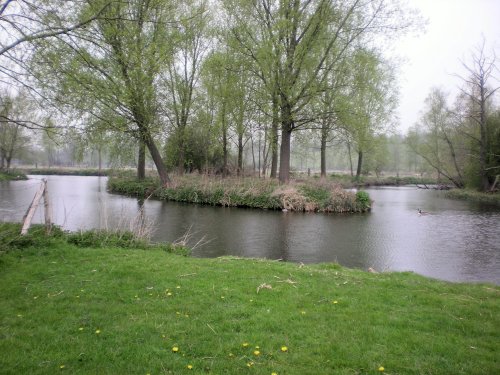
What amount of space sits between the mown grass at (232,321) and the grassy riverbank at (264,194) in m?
13.3

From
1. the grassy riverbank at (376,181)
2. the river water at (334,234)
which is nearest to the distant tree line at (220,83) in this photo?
the river water at (334,234)

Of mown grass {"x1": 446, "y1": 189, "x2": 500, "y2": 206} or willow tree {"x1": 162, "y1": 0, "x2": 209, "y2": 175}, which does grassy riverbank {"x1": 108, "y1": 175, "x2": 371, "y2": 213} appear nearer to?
willow tree {"x1": 162, "y1": 0, "x2": 209, "y2": 175}

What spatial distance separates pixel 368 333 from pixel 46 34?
6384mm

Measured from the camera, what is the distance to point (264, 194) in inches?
848

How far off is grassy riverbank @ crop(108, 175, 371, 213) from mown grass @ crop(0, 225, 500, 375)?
13317mm

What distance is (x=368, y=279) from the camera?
6926mm

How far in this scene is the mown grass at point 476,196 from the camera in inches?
1069

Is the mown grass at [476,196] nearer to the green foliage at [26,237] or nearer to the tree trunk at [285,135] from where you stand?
the tree trunk at [285,135]

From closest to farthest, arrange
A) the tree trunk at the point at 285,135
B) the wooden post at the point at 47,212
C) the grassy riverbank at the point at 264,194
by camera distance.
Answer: the wooden post at the point at 47,212 < the grassy riverbank at the point at 264,194 < the tree trunk at the point at 285,135

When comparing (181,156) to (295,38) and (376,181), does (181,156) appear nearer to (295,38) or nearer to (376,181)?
(295,38)

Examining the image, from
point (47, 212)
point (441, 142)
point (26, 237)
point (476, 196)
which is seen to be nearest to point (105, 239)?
point (47, 212)

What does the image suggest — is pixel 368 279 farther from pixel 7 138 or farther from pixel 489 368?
pixel 7 138

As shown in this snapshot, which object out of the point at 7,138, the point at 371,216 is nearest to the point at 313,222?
the point at 371,216

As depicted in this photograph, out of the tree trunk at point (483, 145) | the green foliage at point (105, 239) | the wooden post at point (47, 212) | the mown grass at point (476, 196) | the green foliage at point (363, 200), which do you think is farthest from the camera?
the tree trunk at point (483, 145)
